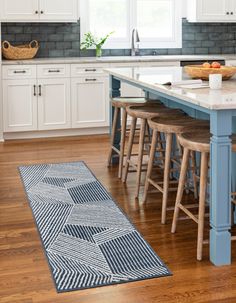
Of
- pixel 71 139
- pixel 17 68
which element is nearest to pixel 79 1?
pixel 17 68

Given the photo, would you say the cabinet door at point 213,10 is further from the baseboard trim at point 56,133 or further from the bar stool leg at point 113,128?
the bar stool leg at point 113,128

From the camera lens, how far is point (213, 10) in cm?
717

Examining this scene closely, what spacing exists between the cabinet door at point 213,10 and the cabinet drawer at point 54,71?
6.24ft

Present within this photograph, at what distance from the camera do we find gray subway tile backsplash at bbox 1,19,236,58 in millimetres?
7023

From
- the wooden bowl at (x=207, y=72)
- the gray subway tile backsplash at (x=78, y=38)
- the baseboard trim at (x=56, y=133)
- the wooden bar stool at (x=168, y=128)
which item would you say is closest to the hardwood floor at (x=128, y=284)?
the wooden bar stool at (x=168, y=128)

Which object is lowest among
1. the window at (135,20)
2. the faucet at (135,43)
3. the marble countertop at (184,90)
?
the marble countertop at (184,90)

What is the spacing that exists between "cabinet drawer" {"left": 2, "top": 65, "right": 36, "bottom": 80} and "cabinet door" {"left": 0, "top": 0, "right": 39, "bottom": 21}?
0.58 meters

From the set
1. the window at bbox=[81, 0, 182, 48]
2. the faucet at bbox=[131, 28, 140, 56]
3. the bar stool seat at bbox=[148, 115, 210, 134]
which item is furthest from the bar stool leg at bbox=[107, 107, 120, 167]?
the window at bbox=[81, 0, 182, 48]

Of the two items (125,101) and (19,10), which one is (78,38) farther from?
(125,101)

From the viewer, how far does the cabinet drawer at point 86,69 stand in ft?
21.7

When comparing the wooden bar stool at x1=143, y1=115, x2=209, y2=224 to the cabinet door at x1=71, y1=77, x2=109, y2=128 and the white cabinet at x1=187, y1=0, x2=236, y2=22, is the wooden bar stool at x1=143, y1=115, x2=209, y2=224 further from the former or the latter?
the white cabinet at x1=187, y1=0, x2=236, y2=22

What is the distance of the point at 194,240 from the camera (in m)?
3.42

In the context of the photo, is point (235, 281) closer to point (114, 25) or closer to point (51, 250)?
point (51, 250)

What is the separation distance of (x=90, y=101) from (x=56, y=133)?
22.4 inches
